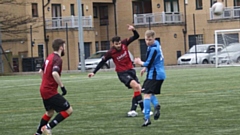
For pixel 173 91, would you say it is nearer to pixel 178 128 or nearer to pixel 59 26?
pixel 178 128

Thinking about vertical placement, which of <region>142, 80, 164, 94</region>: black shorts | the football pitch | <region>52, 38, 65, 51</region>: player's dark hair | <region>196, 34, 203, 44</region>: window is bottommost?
the football pitch

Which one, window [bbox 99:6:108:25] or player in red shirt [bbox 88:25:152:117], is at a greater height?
window [bbox 99:6:108:25]

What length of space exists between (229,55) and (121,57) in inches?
1090

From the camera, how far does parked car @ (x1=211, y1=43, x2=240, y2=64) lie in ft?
136

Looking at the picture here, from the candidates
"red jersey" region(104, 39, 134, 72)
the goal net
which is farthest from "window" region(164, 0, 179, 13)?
"red jersey" region(104, 39, 134, 72)

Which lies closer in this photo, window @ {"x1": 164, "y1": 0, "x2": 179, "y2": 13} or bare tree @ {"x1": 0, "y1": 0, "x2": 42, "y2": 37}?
bare tree @ {"x1": 0, "y1": 0, "x2": 42, "y2": 37}

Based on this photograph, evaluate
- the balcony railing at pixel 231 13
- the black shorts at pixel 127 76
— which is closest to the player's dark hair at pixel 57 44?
the black shorts at pixel 127 76

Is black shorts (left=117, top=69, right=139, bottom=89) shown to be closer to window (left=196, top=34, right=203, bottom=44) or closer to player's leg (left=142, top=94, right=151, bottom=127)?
player's leg (left=142, top=94, right=151, bottom=127)

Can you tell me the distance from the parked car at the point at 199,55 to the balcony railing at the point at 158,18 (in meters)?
7.00

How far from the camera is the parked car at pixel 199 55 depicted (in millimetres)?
47062

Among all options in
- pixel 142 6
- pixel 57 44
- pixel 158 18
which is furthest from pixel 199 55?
pixel 57 44

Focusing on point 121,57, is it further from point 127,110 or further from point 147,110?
point 147,110

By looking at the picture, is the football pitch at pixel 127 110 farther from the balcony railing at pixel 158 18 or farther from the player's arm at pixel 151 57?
the balcony railing at pixel 158 18

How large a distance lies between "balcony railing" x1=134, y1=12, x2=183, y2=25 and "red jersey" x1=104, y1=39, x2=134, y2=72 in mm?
→ 40434
